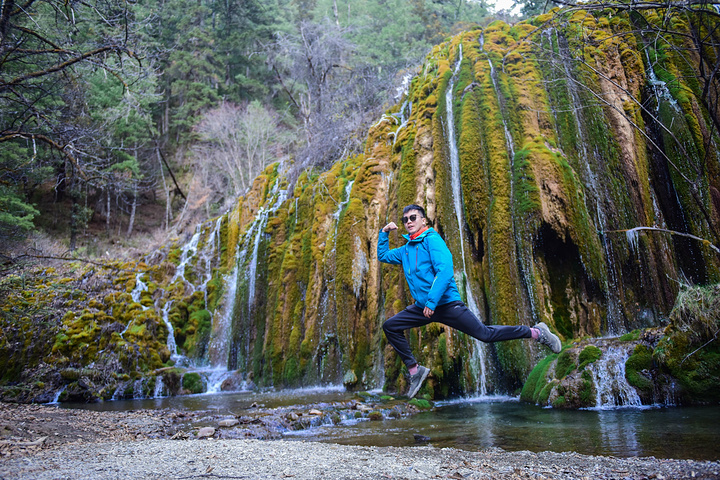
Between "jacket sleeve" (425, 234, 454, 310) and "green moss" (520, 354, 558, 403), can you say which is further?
"green moss" (520, 354, 558, 403)

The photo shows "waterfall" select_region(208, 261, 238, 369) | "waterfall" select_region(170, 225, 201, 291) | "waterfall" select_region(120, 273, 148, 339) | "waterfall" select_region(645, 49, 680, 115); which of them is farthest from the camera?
"waterfall" select_region(170, 225, 201, 291)

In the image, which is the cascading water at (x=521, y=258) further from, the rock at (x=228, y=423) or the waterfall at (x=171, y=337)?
the waterfall at (x=171, y=337)

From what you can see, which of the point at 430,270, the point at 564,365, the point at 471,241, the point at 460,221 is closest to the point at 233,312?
the point at 460,221

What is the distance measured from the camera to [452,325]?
16.8ft

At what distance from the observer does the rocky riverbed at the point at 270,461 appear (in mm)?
3490

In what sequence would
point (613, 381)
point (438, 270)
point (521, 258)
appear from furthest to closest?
point (521, 258), point (613, 381), point (438, 270)

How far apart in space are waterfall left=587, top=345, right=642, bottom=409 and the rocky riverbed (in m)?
3.68

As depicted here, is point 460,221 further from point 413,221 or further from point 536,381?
point 413,221

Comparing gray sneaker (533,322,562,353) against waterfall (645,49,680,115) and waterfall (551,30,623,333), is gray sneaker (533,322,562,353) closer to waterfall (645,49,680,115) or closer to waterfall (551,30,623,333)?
waterfall (551,30,623,333)

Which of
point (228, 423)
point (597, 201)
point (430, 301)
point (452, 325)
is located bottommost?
point (228, 423)

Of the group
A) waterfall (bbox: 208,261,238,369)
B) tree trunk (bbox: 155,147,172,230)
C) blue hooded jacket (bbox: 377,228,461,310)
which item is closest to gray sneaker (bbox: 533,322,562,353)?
blue hooded jacket (bbox: 377,228,461,310)

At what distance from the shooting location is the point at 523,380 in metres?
8.88

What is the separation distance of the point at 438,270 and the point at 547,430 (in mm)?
2519

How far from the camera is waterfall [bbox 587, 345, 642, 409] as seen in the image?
707cm
